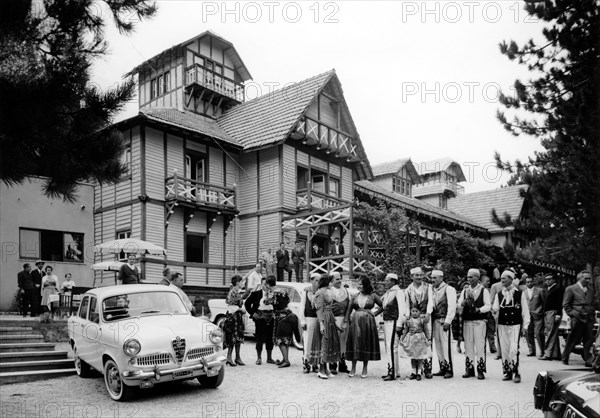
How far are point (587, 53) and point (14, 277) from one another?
64.1ft

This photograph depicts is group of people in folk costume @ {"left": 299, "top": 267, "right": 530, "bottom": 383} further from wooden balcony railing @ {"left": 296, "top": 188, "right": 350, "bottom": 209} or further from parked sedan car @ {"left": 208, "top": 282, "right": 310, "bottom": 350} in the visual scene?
wooden balcony railing @ {"left": 296, "top": 188, "right": 350, "bottom": 209}

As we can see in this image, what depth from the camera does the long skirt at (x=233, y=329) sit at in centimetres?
1091

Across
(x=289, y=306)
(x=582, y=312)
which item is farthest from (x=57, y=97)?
(x=582, y=312)

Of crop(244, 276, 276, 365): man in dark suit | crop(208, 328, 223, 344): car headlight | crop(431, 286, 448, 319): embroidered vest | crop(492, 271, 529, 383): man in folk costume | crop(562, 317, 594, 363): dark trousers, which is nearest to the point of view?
crop(208, 328, 223, 344): car headlight

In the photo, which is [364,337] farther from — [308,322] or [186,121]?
[186,121]

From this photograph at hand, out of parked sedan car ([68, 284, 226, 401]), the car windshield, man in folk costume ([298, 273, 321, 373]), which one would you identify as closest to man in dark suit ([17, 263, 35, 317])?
parked sedan car ([68, 284, 226, 401])

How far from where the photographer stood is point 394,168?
36750 mm

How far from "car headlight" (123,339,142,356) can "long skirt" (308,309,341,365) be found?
10.6ft

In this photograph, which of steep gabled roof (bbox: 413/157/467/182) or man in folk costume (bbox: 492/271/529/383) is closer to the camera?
man in folk costume (bbox: 492/271/529/383)

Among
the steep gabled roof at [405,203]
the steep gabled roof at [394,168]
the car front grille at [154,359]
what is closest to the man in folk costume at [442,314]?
the car front grille at [154,359]

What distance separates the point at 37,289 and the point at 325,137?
13920mm

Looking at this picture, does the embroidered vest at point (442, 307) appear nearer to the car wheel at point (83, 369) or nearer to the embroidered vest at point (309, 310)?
the embroidered vest at point (309, 310)

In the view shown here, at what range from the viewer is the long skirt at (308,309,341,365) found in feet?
32.1

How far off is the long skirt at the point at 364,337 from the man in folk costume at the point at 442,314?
1.08 m
